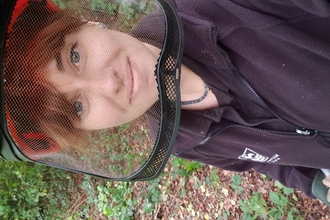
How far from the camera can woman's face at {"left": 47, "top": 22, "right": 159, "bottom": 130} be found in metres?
1.13

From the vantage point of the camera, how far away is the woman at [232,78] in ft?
3.51

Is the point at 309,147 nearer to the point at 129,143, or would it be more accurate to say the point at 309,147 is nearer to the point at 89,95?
the point at 129,143

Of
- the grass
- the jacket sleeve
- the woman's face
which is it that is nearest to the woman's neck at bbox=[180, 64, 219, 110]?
the woman's face

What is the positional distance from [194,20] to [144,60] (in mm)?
240

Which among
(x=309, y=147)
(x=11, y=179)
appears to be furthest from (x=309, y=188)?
(x=11, y=179)

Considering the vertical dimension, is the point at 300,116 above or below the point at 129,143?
above

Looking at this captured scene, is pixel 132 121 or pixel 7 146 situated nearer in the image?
pixel 7 146

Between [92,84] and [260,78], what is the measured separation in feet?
1.95

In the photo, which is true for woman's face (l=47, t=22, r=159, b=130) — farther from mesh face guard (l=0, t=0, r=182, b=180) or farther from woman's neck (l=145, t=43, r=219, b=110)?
woman's neck (l=145, t=43, r=219, b=110)

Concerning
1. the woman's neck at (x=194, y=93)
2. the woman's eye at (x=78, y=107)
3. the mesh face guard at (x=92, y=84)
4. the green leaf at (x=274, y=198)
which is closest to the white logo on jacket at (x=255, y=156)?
the woman's neck at (x=194, y=93)

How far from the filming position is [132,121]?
1260 millimetres

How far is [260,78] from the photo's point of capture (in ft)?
4.13

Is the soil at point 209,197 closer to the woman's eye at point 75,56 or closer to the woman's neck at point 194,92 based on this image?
the woman's neck at point 194,92

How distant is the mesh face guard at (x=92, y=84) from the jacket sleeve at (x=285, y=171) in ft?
2.10
